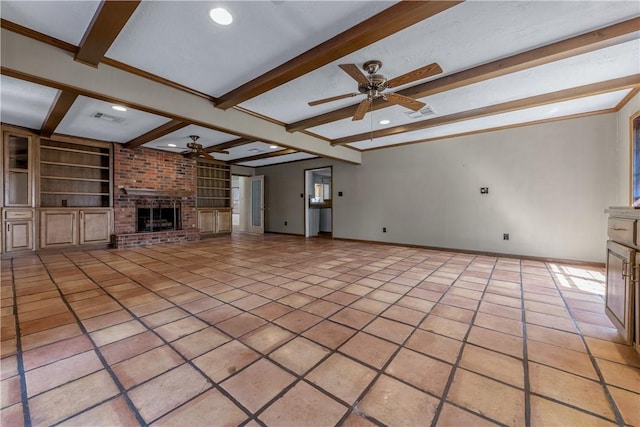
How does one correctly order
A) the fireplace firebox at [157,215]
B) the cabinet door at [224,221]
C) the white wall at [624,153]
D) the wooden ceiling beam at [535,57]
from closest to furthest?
the wooden ceiling beam at [535,57], the white wall at [624,153], the fireplace firebox at [157,215], the cabinet door at [224,221]

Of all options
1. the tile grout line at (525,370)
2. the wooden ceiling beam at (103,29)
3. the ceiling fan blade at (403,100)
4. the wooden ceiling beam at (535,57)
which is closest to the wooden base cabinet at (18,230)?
the wooden ceiling beam at (103,29)

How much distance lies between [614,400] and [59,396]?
9.03 feet

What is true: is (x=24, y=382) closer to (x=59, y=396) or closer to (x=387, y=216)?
(x=59, y=396)

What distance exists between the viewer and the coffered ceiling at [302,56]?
194 cm

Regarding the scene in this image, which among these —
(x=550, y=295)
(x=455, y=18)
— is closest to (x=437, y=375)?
(x=550, y=295)

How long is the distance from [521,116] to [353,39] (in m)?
3.61

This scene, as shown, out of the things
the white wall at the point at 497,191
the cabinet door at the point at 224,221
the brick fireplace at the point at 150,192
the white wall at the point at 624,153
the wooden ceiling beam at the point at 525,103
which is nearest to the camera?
the wooden ceiling beam at the point at 525,103

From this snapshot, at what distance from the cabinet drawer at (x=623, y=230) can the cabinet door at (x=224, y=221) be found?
8.03 metres

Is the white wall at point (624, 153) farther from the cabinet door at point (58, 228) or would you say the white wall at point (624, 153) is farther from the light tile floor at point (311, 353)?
the cabinet door at point (58, 228)

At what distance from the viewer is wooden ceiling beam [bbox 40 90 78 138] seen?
3085 millimetres

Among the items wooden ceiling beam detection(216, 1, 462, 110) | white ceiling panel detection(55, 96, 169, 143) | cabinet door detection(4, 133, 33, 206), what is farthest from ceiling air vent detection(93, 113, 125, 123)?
wooden ceiling beam detection(216, 1, 462, 110)

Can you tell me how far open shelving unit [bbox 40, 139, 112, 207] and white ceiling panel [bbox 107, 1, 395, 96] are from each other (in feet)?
14.1

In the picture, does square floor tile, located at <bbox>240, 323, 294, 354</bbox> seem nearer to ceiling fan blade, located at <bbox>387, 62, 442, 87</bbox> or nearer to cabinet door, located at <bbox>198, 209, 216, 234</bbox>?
ceiling fan blade, located at <bbox>387, 62, 442, 87</bbox>

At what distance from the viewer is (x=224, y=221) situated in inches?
320
